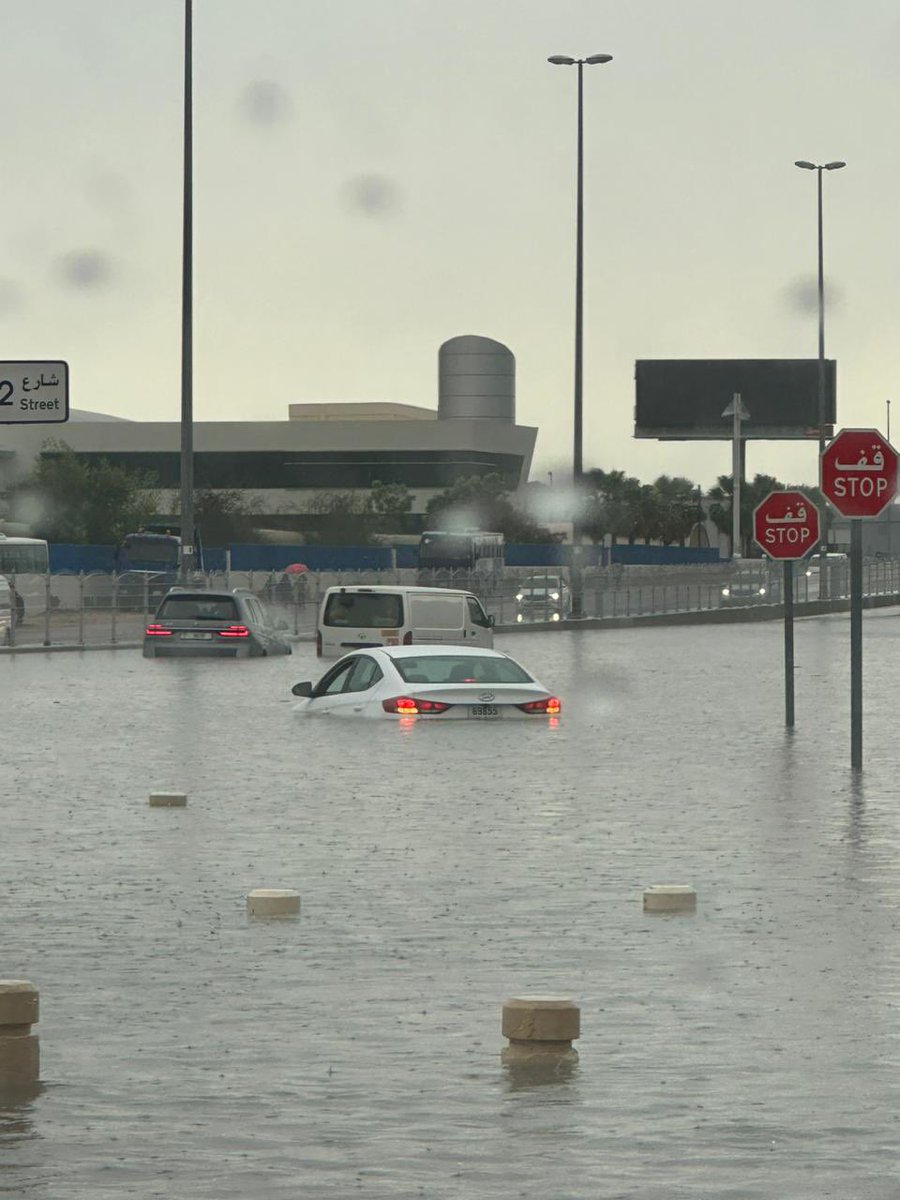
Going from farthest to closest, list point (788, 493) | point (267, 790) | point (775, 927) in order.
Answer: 1. point (788, 493)
2. point (267, 790)
3. point (775, 927)

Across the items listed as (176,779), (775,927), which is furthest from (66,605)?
(775,927)

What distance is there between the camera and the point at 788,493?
1112 inches

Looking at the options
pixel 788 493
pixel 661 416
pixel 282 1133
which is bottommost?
pixel 282 1133

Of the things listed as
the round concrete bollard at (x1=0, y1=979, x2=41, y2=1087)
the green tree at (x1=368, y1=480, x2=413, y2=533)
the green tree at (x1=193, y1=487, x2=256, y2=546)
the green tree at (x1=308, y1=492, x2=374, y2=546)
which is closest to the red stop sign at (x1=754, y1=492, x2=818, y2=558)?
the round concrete bollard at (x1=0, y1=979, x2=41, y2=1087)

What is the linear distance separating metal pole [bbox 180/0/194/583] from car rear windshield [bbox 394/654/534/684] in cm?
2558

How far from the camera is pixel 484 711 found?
84.1 ft

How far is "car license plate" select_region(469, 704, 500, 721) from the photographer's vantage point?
25516mm

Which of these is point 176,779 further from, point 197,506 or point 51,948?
point 197,506

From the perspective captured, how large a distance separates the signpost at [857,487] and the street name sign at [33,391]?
6322mm

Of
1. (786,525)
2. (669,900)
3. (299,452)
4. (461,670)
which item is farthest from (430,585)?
(299,452)

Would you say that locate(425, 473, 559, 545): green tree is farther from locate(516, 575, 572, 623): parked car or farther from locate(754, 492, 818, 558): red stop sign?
locate(754, 492, 818, 558): red stop sign

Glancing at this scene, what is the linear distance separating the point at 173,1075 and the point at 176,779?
12.2 m

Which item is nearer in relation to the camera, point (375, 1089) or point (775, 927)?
point (375, 1089)

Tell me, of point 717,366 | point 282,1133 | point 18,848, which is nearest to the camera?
point 282,1133
